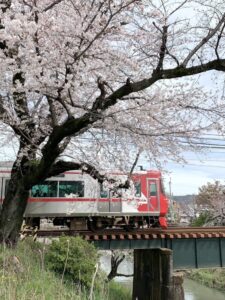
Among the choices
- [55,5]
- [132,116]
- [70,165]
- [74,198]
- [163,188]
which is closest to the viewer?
[55,5]

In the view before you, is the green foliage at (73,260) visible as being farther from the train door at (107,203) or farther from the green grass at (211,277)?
the green grass at (211,277)

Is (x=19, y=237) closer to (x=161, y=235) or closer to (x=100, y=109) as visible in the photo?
(x=100, y=109)

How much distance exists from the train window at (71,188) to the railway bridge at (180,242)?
1563 mm

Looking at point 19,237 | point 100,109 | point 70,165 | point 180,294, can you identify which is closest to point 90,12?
point 100,109

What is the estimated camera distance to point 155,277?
1769cm

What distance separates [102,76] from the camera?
779 centimetres

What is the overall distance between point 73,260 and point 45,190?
7720 millimetres

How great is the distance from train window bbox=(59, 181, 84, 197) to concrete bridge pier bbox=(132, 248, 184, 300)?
4005mm

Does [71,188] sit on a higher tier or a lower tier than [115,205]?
higher

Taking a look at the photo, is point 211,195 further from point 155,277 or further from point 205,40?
point 205,40

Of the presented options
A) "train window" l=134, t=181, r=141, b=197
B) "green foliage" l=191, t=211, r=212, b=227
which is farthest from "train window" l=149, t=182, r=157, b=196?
"green foliage" l=191, t=211, r=212, b=227

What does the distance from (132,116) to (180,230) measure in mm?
10935

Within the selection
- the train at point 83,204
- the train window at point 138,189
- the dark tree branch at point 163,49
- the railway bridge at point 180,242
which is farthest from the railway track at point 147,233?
the dark tree branch at point 163,49

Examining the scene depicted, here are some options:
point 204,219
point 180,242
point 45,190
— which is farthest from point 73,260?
point 204,219
